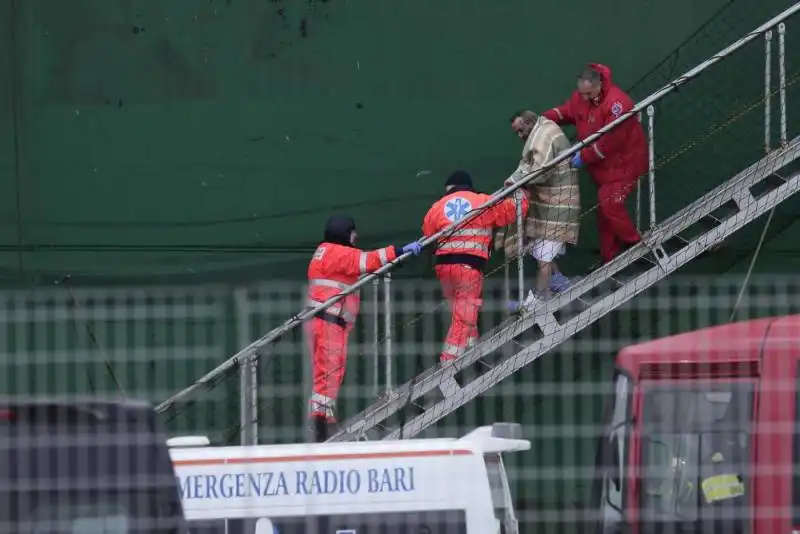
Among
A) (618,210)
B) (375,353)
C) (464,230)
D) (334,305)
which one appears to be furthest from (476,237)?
(375,353)

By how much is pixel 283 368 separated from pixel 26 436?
1422 mm

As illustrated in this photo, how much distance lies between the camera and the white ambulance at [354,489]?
8648mm

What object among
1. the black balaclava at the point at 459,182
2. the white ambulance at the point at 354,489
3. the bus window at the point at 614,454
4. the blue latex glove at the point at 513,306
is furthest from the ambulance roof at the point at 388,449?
the black balaclava at the point at 459,182

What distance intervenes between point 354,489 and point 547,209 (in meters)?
3.50

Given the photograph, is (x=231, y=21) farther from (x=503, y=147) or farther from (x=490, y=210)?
(x=490, y=210)

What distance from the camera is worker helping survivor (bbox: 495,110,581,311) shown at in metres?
11.4

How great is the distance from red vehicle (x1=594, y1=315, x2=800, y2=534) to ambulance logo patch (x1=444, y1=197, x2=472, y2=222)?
342 cm

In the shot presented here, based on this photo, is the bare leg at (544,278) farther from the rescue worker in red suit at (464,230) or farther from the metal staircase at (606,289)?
the rescue worker in red suit at (464,230)

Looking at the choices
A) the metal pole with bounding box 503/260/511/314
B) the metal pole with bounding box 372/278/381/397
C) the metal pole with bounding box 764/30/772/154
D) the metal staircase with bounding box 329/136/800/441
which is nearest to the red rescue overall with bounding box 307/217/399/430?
the metal pole with bounding box 372/278/381/397

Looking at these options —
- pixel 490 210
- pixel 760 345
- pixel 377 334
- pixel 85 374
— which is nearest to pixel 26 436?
pixel 85 374

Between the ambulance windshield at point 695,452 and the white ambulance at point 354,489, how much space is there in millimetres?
776

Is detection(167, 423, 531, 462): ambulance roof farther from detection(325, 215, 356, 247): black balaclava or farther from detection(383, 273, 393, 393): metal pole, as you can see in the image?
detection(325, 215, 356, 247): black balaclava

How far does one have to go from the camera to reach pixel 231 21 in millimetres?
12969

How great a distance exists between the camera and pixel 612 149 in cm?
1155
